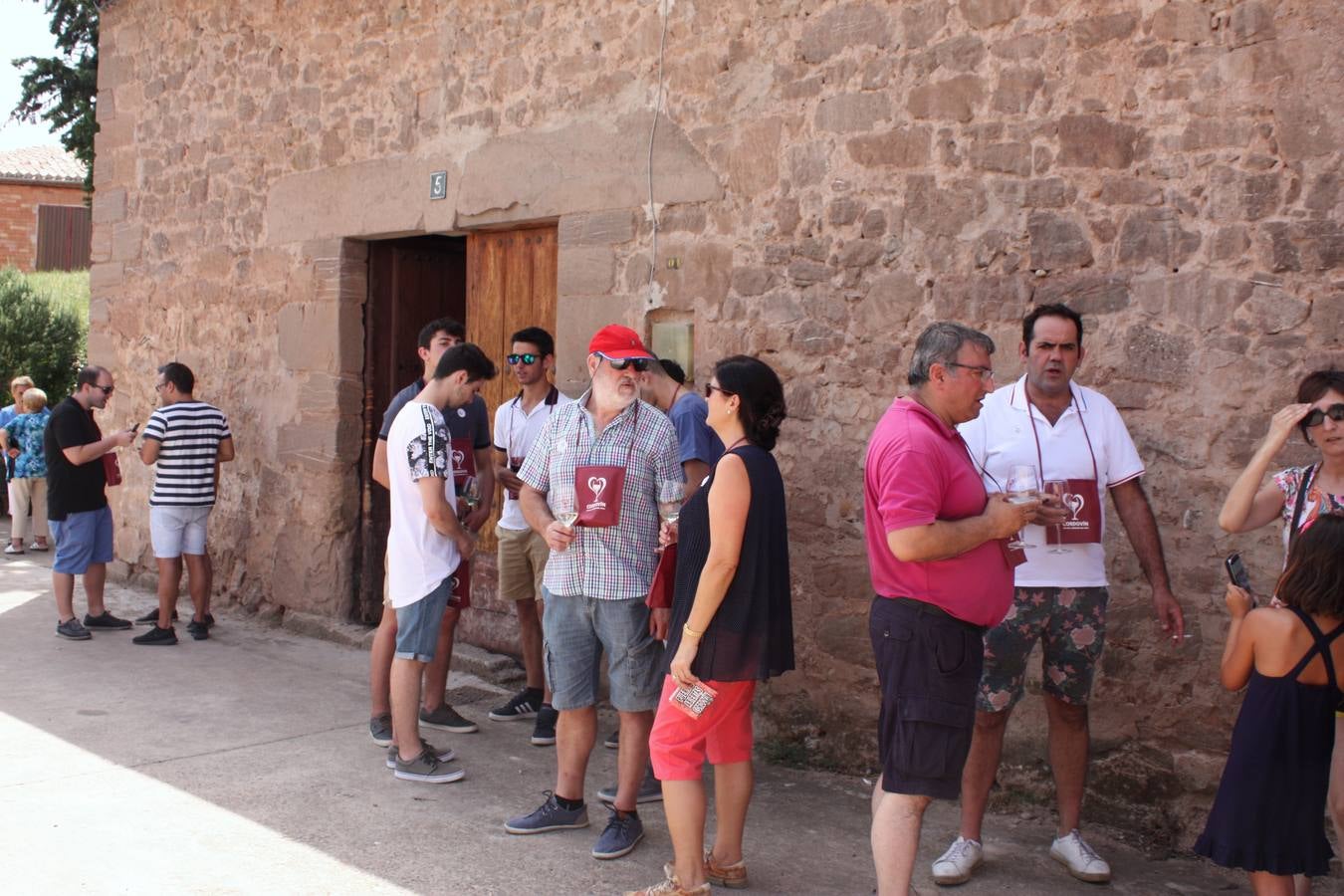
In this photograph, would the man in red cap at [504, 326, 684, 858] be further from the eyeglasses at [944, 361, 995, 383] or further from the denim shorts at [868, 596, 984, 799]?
the eyeglasses at [944, 361, 995, 383]

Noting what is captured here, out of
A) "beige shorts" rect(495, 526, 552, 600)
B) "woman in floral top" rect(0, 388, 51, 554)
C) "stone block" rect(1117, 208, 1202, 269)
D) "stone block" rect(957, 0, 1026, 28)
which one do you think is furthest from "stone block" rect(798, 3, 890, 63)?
"woman in floral top" rect(0, 388, 51, 554)

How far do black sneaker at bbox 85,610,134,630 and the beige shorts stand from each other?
2.97 metres

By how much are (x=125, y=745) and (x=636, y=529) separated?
2467 mm

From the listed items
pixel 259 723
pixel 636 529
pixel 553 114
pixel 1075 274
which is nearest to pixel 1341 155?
pixel 1075 274

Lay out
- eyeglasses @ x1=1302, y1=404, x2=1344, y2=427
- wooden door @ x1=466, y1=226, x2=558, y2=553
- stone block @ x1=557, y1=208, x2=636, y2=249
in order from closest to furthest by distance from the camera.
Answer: eyeglasses @ x1=1302, y1=404, x2=1344, y2=427 → stone block @ x1=557, y1=208, x2=636, y2=249 → wooden door @ x1=466, y1=226, x2=558, y2=553

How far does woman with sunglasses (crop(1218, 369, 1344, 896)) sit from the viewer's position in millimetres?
3609

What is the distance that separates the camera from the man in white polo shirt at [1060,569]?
4031 mm

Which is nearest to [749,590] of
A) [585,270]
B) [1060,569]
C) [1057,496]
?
[1057,496]

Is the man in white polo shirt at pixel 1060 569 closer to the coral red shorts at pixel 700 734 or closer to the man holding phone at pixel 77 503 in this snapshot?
the coral red shorts at pixel 700 734

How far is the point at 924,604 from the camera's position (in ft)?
11.0

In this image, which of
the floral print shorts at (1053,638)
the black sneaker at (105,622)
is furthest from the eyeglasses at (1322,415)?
the black sneaker at (105,622)

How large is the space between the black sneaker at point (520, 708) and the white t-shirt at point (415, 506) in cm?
113

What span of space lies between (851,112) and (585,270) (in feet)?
5.13

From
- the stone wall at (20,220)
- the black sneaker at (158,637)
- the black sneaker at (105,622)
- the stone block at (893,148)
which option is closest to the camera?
the stone block at (893,148)
